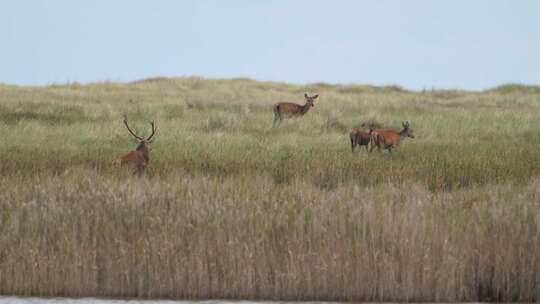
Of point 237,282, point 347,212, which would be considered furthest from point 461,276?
point 237,282

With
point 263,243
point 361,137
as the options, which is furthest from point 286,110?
point 263,243

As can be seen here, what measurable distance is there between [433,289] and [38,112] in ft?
76.6

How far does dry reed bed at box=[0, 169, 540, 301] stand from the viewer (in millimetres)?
6434

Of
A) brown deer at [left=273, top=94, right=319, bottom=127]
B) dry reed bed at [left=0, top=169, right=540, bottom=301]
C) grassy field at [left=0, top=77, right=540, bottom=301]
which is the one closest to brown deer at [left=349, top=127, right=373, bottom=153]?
grassy field at [left=0, top=77, right=540, bottom=301]

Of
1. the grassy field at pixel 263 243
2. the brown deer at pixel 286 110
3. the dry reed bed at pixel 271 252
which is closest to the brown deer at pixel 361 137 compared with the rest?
the grassy field at pixel 263 243

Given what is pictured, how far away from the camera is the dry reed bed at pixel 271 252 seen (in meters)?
6.43

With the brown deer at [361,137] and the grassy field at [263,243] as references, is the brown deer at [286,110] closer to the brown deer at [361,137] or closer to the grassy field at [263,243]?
the brown deer at [361,137]

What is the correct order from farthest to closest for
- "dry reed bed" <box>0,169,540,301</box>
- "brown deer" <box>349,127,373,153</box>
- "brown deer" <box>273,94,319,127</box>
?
"brown deer" <box>273,94,319,127</box> < "brown deer" <box>349,127,373,153</box> < "dry reed bed" <box>0,169,540,301</box>

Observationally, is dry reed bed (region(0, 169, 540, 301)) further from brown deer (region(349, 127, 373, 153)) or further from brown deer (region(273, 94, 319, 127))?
brown deer (region(273, 94, 319, 127))

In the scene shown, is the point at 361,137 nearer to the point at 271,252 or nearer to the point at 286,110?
the point at 286,110

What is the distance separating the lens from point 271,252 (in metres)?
6.55

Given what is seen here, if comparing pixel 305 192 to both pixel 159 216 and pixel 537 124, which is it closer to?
pixel 159 216

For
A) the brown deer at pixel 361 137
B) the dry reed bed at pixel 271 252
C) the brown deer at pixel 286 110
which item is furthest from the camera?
the brown deer at pixel 286 110

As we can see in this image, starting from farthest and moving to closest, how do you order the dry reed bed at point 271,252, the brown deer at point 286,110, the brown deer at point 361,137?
the brown deer at point 286,110, the brown deer at point 361,137, the dry reed bed at point 271,252
